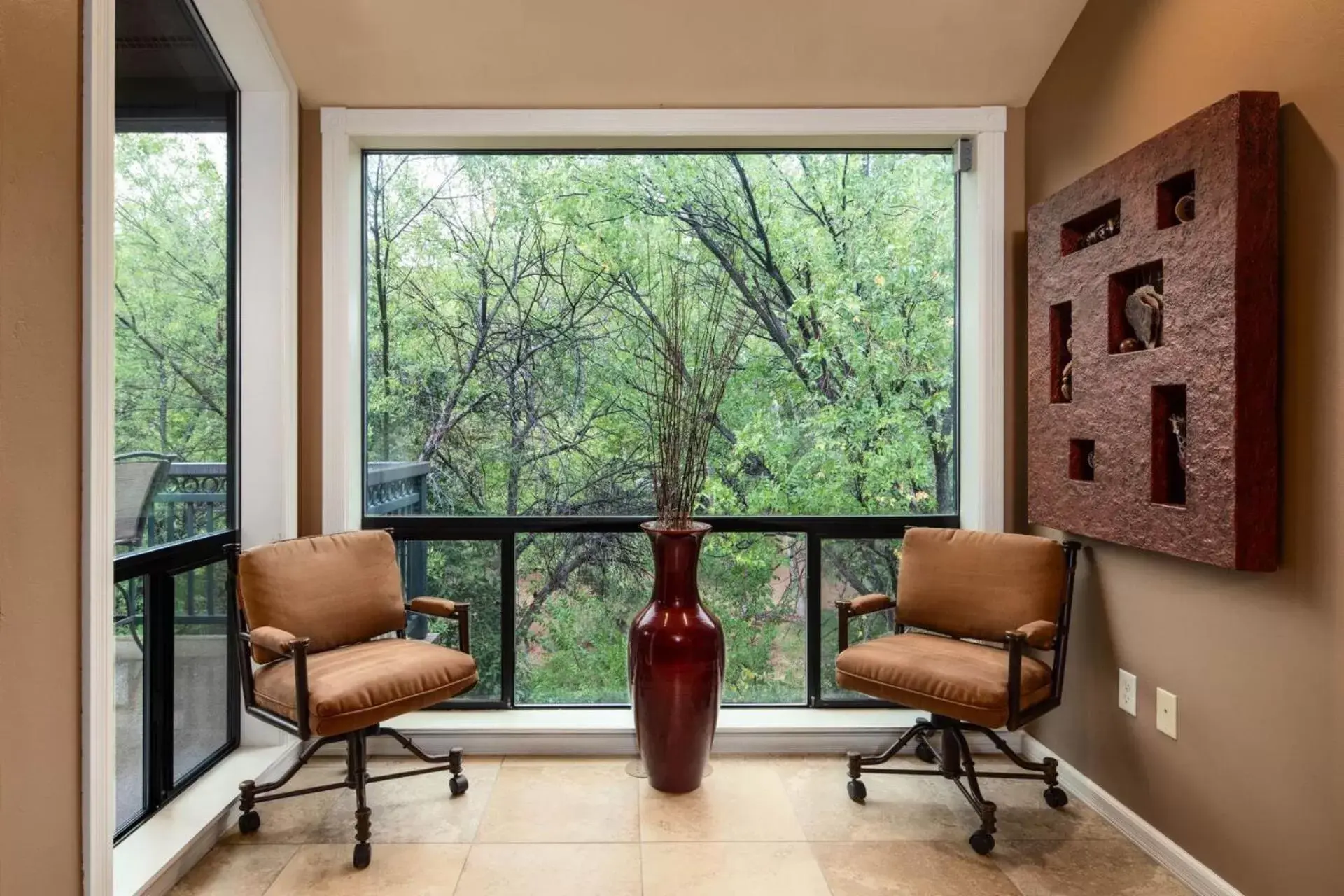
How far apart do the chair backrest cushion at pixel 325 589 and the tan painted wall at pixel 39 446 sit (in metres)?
0.67

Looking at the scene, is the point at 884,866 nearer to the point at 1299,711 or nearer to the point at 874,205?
the point at 1299,711

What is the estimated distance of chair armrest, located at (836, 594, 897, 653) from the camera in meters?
2.54

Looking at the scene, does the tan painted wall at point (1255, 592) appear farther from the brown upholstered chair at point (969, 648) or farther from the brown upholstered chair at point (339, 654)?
the brown upholstered chair at point (339, 654)

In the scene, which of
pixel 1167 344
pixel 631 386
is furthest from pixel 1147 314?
pixel 631 386

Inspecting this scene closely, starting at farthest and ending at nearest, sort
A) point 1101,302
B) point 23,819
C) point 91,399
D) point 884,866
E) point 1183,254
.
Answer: point 1101,302, point 884,866, point 1183,254, point 91,399, point 23,819

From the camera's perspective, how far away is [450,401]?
114 inches

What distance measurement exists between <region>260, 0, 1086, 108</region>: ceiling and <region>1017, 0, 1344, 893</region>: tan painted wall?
374 mm

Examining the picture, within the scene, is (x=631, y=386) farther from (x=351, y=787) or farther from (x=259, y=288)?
(x=351, y=787)

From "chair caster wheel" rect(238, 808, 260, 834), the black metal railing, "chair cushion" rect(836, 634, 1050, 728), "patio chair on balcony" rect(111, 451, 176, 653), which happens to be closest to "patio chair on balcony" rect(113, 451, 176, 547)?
"patio chair on balcony" rect(111, 451, 176, 653)

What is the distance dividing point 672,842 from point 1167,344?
1.91 meters

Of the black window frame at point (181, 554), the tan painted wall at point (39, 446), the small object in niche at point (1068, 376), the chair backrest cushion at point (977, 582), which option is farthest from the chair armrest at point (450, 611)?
the small object in niche at point (1068, 376)

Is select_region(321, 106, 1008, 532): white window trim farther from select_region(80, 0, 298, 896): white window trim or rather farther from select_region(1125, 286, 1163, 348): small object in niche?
select_region(1125, 286, 1163, 348): small object in niche

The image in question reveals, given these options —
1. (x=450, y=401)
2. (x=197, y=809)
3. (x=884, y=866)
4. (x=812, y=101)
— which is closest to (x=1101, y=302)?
(x=812, y=101)

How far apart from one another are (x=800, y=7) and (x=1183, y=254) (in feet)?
4.56
